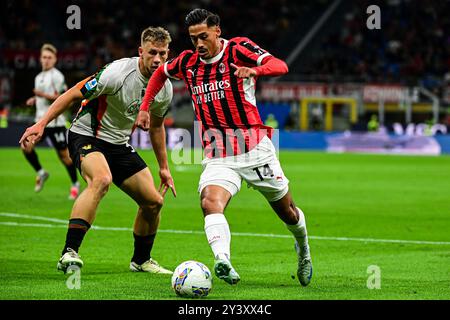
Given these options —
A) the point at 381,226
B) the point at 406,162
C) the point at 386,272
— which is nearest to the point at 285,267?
the point at 386,272

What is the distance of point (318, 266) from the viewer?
9148mm

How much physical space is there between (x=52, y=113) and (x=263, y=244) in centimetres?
365

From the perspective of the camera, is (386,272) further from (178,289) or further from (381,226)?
(381,226)

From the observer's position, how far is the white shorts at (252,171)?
7488 millimetres

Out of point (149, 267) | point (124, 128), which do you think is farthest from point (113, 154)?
point (149, 267)

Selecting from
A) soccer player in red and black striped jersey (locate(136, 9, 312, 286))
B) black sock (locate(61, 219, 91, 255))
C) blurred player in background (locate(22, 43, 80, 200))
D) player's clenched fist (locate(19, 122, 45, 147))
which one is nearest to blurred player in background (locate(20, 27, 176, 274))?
player's clenched fist (locate(19, 122, 45, 147))

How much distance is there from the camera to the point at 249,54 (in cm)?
750

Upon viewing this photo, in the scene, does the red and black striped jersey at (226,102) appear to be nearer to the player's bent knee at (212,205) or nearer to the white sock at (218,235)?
the player's bent knee at (212,205)

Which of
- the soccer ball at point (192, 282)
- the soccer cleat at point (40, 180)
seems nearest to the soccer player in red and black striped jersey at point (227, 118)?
the soccer ball at point (192, 282)

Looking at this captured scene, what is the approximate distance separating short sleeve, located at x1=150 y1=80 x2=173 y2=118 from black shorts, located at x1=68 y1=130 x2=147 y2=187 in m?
0.49

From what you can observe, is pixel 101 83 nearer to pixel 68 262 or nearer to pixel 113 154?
pixel 113 154

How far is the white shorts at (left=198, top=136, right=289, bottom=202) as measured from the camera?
749 centimetres

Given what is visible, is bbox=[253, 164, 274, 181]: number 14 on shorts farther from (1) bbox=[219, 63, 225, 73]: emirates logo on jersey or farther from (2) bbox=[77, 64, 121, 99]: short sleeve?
(2) bbox=[77, 64, 121, 99]: short sleeve

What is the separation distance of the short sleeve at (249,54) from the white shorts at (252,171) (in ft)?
2.25
